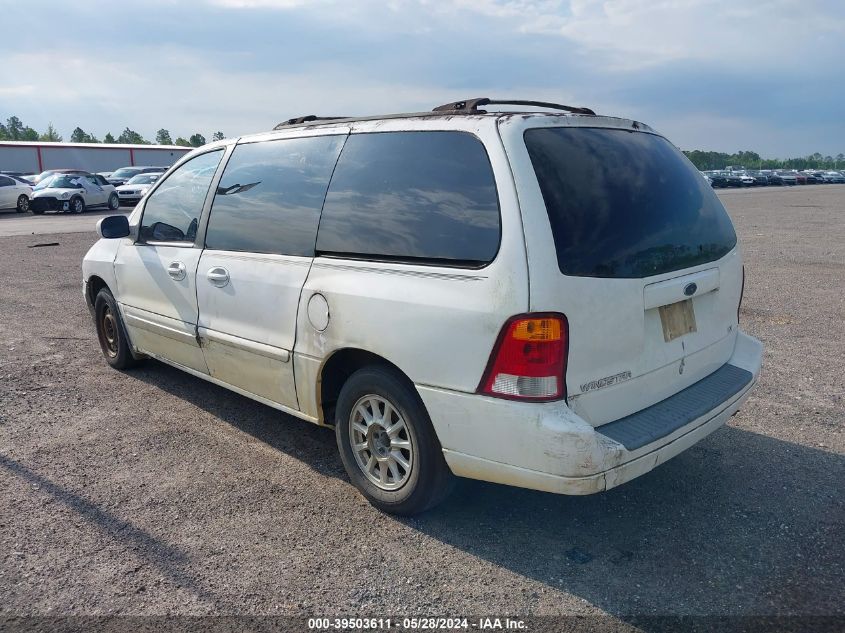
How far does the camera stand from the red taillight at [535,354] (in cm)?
285

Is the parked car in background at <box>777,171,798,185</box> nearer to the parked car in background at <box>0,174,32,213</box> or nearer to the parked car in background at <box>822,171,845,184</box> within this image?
the parked car in background at <box>822,171,845,184</box>

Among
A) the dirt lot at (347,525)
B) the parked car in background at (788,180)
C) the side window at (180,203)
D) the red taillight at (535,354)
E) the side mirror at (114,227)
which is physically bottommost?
the parked car in background at (788,180)

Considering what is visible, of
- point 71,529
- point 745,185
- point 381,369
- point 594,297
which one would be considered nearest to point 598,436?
point 594,297

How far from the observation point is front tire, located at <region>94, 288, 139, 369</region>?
5.69 metres

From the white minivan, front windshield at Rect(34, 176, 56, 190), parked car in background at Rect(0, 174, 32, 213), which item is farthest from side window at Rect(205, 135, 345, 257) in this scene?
parked car in background at Rect(0, 174, 32, 213)

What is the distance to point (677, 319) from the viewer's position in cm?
338

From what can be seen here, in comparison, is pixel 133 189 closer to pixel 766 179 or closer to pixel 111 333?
pixel 111 333

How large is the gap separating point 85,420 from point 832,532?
4526 mm

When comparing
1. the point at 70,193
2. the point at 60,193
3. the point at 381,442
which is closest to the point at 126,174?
the point at 70,193

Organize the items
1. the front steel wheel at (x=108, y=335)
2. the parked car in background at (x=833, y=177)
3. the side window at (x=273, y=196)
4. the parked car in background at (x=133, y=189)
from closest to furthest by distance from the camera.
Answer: the side window at (x=273, y=196) < the front steel wheel at (x=108, y=335) < the parked car in background at (x=133, y=189) < the parked car in background at (x=833, y=177)

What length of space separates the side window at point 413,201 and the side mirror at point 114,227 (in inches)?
89.5

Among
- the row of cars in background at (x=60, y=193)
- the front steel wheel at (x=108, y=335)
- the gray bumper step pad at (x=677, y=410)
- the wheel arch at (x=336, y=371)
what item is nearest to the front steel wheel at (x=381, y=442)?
the wheel arch at (x=336, y=371)

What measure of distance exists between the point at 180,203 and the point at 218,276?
3.06 feet

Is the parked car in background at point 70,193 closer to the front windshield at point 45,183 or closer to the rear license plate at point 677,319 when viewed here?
the front windshield at point 45,183
